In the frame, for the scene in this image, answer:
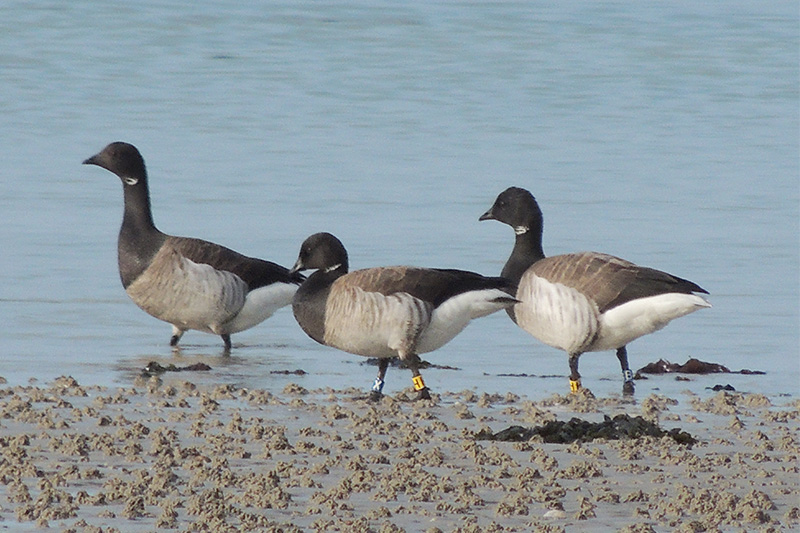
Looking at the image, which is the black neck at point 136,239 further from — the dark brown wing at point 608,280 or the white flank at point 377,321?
the dark brown wing at point 608,280

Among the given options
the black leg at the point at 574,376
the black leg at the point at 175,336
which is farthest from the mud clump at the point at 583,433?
the black leg at the point at 175,336

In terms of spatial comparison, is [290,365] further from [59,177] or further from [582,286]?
[59,177]

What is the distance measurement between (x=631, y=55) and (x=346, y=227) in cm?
2328

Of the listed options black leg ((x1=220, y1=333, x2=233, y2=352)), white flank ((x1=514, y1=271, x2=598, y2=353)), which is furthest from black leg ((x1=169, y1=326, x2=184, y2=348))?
white flank ((x1=514, y1=271, x2=598, y2=353))

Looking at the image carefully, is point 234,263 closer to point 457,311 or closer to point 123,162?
point 123,162

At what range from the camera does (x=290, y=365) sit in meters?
11.3

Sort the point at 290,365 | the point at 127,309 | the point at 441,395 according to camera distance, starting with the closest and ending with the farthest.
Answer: the point at 441,395 < the point at 290,365 < the point at 127,309

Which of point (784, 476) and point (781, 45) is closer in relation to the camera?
point (784, 476)

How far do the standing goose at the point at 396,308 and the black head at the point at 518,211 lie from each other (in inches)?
57.8

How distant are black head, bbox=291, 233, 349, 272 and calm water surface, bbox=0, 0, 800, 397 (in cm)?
83

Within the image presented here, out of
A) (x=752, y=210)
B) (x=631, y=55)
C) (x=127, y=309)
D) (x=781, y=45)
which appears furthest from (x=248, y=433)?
(x=781, y=45)

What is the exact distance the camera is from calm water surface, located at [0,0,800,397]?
40.8 ft

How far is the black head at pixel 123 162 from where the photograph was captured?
13.0 meters

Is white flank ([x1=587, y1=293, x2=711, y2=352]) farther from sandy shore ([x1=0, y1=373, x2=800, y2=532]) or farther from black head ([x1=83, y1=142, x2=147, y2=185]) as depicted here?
black head ([x1=83, y1=142, x2=147, y2=185])
